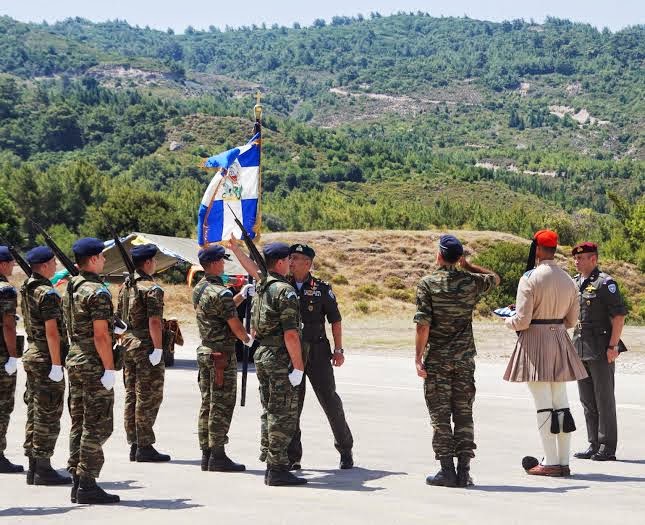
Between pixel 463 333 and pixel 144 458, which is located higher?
pixel 463 333

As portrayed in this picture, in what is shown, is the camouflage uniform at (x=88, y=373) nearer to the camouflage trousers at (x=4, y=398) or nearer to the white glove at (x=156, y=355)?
the camouflage trousers at (x=4, y=398)

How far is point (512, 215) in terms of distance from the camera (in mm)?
83438

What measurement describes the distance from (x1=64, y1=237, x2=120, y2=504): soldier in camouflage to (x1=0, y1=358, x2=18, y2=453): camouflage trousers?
165 centimetres

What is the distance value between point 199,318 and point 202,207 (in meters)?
10.3

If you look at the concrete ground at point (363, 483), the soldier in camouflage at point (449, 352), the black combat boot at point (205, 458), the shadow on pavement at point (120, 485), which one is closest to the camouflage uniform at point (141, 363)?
the concrete ground at point (363, 483)

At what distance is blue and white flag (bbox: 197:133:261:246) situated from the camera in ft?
68.0

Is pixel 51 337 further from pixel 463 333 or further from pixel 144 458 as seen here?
pixel 463 333

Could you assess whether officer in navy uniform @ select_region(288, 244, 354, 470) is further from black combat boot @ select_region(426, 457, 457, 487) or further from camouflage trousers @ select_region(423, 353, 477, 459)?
black combat boot @ select_region(426, 457, 457, 487)

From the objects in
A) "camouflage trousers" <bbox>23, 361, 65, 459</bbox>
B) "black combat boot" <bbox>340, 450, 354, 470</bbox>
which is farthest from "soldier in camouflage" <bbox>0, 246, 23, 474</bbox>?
"black combat boot" <bbox>340, 450, 354, 470</bbox>

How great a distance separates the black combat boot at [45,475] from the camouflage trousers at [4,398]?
91cm

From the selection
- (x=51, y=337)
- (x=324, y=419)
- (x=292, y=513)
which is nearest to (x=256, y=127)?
(x=324, y=419)

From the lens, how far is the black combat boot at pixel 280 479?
384 inches

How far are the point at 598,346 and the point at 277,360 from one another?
344 cm

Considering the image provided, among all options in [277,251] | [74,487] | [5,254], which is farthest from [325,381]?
[5,254]
